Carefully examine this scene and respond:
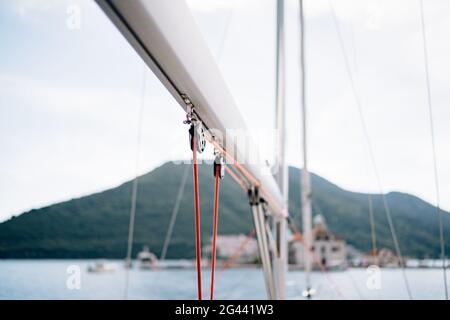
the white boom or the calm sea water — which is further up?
the white boom

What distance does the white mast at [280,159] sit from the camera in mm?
2947

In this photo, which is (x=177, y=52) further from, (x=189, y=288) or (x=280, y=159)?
(x=189, y=288)

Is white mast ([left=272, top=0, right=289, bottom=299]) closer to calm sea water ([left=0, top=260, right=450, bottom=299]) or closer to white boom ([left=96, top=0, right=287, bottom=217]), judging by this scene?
calm sea water ([left=0, top=260, right=450, bottom=299])

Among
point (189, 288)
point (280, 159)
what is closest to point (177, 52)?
point (280, 159)

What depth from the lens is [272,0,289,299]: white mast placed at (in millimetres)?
2947

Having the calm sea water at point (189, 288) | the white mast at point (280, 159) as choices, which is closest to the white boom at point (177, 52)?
the white mast at point (280, 159)

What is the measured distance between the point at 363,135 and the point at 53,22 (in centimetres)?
251

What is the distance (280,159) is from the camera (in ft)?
11.0

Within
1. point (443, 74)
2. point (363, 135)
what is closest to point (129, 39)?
point (443, 74)

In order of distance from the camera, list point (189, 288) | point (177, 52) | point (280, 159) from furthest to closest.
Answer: point (189, 288)
point (280, 159)
point (177, 52)

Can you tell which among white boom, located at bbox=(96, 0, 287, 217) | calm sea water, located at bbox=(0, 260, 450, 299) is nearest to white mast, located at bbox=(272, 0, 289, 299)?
calm sea water, located at bbox=(0, 260, 450, 299)

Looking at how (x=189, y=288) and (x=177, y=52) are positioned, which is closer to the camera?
(x=177, y=52)

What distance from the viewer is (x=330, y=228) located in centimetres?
5266

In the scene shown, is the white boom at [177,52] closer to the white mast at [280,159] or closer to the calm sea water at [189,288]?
the white mast at [280,159]
